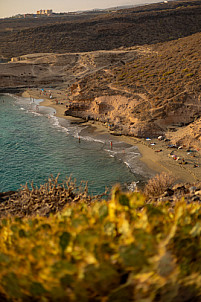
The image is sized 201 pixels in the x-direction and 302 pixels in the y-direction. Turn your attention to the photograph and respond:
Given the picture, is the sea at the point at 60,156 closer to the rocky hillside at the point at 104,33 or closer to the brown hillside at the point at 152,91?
the brown hillside at the point at 152,91

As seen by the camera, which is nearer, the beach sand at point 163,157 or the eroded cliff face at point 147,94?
the beach sand at point 163,157

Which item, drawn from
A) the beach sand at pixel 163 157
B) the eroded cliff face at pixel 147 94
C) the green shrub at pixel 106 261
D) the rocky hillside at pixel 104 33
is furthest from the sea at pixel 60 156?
the rocky hillside at pixel 104 33

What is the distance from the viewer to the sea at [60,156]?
26.4 meters

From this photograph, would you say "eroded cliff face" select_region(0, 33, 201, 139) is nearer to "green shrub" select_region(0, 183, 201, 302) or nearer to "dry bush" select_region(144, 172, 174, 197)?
"dry bush" select_region(144, 172, 174, 197)

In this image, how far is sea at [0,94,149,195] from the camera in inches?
1040

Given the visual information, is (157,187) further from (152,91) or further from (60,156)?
(152,91)

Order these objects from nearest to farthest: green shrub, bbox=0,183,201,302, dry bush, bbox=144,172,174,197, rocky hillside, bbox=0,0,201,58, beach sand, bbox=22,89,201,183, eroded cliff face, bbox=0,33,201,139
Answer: green shrub, bbox=0,183,201,302 < dry bush, bbox=144,172,174,197 < beach sand, bbox=22,89,201,183 < eroded cliff face, bbox=0,33,201,139 < rocky hillside, bbox=0,0,201,58

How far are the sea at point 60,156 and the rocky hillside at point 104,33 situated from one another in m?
50.8

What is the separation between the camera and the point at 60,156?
31.5 metres

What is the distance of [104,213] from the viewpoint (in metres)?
8.05

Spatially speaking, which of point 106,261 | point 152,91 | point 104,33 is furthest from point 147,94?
point 104,33

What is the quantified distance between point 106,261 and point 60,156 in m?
25.3

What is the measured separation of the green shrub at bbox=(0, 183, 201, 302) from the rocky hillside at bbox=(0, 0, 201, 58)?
83.1m

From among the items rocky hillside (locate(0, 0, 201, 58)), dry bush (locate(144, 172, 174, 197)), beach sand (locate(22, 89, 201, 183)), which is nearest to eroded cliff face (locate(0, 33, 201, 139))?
beach sand (locate(22, 89, 201, 183))
